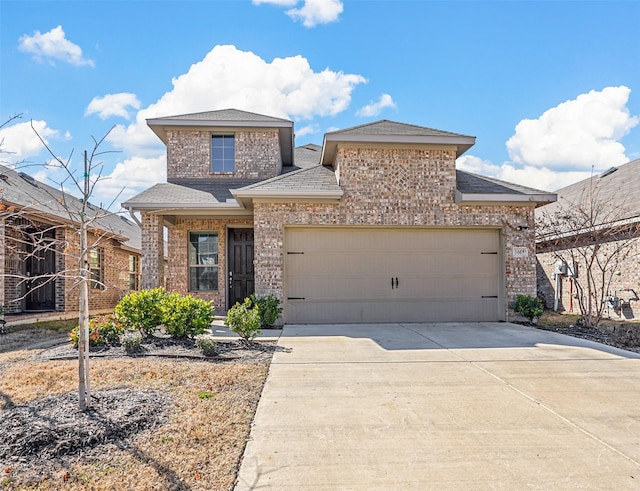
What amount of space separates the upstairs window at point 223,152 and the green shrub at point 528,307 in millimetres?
8606

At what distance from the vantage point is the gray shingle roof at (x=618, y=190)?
11.9 metres

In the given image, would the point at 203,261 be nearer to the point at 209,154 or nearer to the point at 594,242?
the point at 209,154

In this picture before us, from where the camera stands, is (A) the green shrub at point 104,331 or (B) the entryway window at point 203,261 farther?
(B) the entryway window at point 203,261

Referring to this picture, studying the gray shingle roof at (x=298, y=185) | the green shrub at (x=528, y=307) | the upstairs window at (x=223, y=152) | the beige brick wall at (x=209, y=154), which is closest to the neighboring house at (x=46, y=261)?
the beige brick wall at (x=209, y=154)

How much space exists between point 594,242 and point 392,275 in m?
6.84

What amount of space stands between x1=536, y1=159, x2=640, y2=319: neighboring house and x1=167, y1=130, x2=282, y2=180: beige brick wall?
7.92 metres

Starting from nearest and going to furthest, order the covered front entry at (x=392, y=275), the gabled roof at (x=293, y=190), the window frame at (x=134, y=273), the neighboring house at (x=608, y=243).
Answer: the gabled roof at (x=293, y=190) < the covered front entry at (x=392, y=275) < the neighboring house at (x=608, y=243) < the window frame at (x=134, y=273)

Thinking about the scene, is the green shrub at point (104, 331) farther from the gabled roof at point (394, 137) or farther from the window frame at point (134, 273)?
the window frame at point (134, 273)

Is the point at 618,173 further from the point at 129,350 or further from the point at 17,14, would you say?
the point at 17,14

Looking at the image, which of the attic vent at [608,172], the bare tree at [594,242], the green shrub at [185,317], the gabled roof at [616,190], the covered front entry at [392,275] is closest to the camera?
the green shrub at [185,317]

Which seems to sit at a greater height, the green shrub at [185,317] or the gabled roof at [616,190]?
the gabled roof at [616,190]

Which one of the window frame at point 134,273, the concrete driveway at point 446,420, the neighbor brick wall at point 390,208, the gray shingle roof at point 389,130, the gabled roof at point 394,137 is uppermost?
the gray shingle roof at point 389,130

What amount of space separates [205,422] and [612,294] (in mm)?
12863

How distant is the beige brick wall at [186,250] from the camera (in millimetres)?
11945
